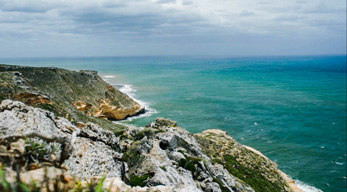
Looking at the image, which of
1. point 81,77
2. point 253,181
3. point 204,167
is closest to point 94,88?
point 81,77

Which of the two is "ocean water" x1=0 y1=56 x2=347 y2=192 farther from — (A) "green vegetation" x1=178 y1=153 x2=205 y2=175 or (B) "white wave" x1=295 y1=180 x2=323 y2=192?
(A) "green vegetation" x1=178 y1=153 x2=205 y2=175

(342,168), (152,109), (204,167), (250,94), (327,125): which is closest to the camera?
(204,167)

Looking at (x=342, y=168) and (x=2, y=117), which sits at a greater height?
(x=2, y=117)

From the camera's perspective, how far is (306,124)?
2785 inches

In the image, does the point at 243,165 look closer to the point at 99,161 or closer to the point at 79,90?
the point at 99,161

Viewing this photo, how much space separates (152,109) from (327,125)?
48.6m

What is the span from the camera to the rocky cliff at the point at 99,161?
Result: 718cm

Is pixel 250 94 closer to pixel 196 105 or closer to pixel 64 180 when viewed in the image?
pixel 196 105

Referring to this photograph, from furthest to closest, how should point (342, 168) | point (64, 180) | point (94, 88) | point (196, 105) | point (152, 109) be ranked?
point (196, 105), point (152, 109), point (94, 88), point (342, 168), point (64, 180)

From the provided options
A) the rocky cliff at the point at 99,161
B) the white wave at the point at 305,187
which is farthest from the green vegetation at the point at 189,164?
the white wave at the point at 305,187

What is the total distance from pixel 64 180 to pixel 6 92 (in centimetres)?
3547

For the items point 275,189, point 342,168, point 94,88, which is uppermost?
point 94,88

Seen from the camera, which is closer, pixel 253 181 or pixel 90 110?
pixel 253 181

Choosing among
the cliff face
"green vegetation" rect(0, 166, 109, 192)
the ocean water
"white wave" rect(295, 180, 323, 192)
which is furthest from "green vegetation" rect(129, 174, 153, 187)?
the ocean water
